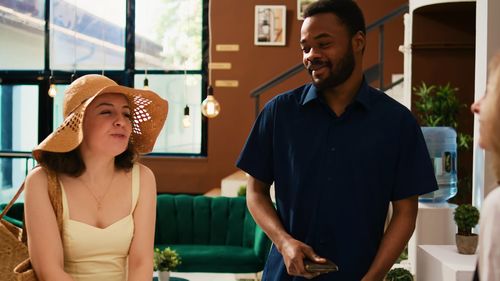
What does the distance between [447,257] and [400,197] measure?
47.3 inches

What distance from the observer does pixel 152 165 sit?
1041cm

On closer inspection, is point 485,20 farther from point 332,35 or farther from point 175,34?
point 175,34

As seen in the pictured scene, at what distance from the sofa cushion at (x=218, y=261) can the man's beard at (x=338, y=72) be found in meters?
4.58

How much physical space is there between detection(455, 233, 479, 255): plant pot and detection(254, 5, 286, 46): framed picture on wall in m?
7.25

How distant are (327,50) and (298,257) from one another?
1.73 feet

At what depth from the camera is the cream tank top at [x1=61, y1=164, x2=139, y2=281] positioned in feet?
6.79

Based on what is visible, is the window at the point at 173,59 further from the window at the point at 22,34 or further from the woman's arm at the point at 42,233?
the woman's arm at the point at 42,233

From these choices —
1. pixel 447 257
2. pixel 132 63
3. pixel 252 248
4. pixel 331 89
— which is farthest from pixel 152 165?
pixel 331 89

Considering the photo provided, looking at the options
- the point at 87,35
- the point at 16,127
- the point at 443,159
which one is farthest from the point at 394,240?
the point at 16,127

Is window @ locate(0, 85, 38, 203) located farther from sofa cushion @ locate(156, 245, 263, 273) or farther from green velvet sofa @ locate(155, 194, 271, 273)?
sofa cushion @ locate(156, 245, 263, 273)

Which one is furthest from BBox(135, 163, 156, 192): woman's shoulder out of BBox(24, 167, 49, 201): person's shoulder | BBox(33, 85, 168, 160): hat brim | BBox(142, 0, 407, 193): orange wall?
BBox(142, 0, 407, 193): orange wall

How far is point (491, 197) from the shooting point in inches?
38.4

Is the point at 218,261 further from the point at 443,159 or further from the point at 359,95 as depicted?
the point at 359,95

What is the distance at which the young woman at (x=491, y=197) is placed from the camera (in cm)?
95
